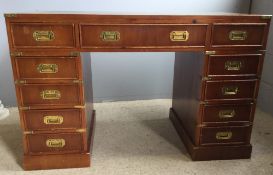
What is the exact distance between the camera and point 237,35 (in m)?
1.25

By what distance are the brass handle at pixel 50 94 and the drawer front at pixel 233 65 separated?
0.74 metres

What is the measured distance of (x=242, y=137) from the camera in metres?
1.45

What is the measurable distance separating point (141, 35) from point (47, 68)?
455 millimetres

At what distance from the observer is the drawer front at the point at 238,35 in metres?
1.23

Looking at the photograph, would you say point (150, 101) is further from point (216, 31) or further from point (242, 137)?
point (216, 31)

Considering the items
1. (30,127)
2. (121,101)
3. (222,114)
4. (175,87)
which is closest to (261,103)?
(175,87)

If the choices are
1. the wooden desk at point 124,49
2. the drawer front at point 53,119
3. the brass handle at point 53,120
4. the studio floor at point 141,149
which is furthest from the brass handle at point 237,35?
the brass handle at point 53,120

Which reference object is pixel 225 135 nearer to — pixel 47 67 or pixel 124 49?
pixel 124 49

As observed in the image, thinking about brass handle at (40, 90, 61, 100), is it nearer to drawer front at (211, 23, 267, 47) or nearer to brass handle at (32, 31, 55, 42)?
brass handle at (32, 31, 55, 42)

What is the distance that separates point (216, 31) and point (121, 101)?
119cm

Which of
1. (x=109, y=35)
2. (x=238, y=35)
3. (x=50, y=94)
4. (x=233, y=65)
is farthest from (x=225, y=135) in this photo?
(x=50, y=94)

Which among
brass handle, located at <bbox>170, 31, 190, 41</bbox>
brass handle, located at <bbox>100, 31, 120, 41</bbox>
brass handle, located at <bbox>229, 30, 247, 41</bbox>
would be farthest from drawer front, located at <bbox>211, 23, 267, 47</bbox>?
brass handle, located at <bbox>100, 31, 120, 41</bbox>

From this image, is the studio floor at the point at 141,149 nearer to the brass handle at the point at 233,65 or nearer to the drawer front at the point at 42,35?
the brass handle at the point at 233,65

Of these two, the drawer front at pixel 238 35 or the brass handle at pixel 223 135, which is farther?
the brass handle at pixel 223 135
